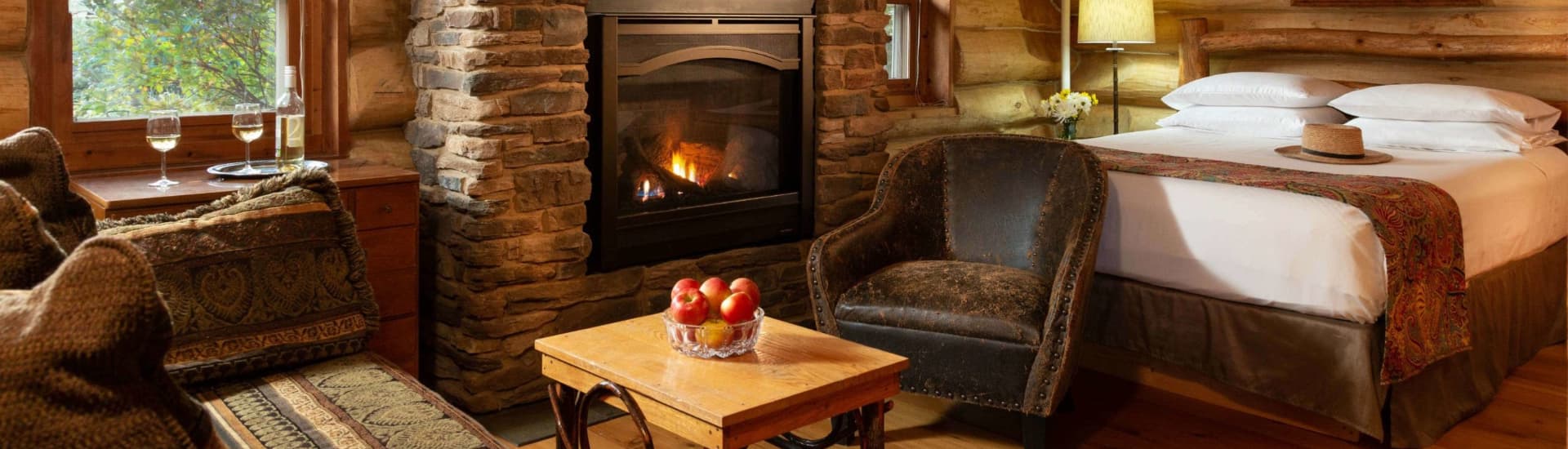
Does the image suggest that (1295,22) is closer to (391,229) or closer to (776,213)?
(776,213)

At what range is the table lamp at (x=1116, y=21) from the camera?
5457 mm

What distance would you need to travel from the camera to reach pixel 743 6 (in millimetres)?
4082

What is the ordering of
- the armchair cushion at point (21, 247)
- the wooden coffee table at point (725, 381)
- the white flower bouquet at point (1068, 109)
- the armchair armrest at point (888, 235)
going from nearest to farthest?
1. the armchair cushion at point (21, 247)
2. the wooden coffee table at point (725, 381)
3. the armchair armrest at point (888, 235)
4. the white flower bouquet at point (1068, 109)

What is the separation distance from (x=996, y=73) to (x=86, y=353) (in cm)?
477

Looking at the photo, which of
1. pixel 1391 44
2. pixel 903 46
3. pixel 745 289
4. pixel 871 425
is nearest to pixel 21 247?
pixel 745 289

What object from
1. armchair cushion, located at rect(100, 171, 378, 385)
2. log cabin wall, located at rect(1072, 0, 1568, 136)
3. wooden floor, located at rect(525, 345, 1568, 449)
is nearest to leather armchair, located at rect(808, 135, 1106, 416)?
wooden floor, located at rect(525, 345, 1568, 449)

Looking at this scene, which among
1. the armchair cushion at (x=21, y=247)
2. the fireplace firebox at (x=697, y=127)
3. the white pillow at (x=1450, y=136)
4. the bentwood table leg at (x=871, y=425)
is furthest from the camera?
the white pillow at (x=1450, y=136)

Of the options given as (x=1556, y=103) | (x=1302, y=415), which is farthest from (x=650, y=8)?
(x=1556, y=103)

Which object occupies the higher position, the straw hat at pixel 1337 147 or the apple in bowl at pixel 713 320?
the straw hat at pixel 1337 147

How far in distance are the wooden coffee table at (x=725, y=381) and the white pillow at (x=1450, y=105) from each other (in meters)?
2.87

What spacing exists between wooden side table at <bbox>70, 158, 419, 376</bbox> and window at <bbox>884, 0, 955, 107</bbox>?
2.44 meters

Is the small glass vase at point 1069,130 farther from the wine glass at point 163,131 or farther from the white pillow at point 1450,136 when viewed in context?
the wine glass at point 163,131

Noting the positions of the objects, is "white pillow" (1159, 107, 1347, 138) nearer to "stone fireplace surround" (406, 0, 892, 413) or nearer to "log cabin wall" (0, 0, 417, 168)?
"stone fireplace surround" (406, 0, 892, 413)

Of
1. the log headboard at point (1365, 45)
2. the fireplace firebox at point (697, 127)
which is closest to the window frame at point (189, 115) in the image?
the fireplace firebox at point (697, 127)
